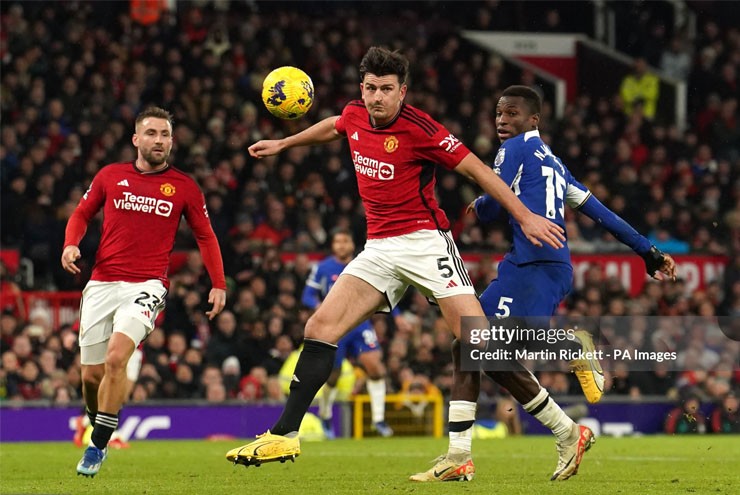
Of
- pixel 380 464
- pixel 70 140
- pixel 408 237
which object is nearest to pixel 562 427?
pixel 408 237

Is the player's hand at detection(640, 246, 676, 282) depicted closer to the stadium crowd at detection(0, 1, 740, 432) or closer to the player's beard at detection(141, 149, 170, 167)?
the player's beard at detection(141, 149, 170, 167)

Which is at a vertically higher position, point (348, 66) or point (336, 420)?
point (348, 66)

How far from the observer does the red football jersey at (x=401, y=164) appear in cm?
811

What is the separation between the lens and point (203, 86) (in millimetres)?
20766

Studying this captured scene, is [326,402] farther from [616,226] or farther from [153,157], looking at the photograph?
[616,226]

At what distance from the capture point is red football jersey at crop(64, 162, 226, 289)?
966 cm

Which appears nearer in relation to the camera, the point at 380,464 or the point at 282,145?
the point at 282,145

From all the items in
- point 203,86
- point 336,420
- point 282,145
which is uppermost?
point 203,86

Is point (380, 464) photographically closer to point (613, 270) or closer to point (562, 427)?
point (562, 427)

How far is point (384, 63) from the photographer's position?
802 cm

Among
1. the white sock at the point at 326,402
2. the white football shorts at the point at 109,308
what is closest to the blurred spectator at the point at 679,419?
the white sock at the point at 326,402

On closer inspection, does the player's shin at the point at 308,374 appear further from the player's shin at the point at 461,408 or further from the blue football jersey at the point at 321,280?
the blue football jersey at the point at 321,280

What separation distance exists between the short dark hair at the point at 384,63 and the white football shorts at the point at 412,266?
0.97 metres

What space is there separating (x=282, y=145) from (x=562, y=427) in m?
2.51
